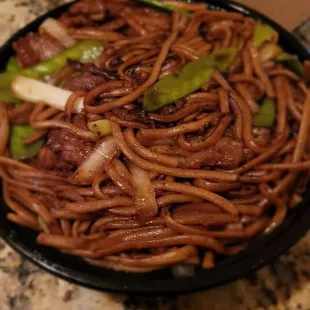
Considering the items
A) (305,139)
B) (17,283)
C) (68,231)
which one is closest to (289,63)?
(305,139)

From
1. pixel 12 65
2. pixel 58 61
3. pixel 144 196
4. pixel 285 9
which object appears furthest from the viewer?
pixel 285 9

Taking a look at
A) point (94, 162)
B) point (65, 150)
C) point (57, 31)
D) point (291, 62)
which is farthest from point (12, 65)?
point (291, 62)

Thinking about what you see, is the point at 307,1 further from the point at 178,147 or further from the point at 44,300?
the point at 44,300

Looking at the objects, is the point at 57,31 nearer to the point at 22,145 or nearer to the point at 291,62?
the point at 22,145

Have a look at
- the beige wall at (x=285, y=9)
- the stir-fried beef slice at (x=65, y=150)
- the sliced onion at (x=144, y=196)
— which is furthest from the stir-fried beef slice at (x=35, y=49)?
the beige wall at (x=285, y=9)

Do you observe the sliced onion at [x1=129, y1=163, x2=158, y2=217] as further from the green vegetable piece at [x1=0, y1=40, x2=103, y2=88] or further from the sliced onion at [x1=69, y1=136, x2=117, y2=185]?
the green vegetable piece at [x1=0, y1=40, x2=103, y2=88]

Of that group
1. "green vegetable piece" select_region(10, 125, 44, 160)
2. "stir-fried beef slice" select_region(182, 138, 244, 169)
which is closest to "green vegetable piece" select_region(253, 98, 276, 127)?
"stir-fried beef slice" select_region(182, 138, 244, 169)
